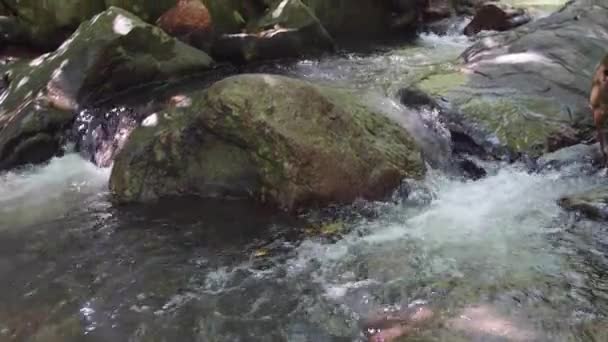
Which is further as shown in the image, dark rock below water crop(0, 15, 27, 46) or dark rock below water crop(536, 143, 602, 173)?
dark rock below water crop(0, 15, 27, 46)

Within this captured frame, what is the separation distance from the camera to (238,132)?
549 centimetres

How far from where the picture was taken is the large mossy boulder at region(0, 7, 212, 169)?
23.1 ft

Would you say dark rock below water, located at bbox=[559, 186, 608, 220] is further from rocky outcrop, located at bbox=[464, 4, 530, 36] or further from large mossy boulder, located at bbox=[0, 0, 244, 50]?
→ large mossy boulder, located at bbox=[0, 0, 244, 50]

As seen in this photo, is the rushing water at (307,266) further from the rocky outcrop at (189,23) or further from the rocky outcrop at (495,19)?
the rocky outcrop at (495,19)

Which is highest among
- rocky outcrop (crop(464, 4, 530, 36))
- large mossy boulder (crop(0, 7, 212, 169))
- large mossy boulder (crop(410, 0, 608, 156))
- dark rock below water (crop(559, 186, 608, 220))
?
large mossy boulder (crop(0, 7, 212, 169))

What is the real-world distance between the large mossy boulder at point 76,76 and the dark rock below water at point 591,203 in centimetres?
535

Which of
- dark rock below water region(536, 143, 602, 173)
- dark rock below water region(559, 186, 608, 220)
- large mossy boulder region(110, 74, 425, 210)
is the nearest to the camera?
dark rock below water region(559, 186, 608, 220)

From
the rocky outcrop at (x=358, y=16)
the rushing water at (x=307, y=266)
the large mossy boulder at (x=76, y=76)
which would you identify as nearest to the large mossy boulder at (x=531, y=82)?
the rushing water at (x=307, y=266)

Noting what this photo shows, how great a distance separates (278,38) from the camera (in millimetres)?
9750

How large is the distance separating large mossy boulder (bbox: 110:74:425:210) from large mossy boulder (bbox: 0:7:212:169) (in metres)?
1.66

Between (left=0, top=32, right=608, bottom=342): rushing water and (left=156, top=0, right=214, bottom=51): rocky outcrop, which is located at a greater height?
(left=156, top=0, right=214, bottom=51): rocky outcrop

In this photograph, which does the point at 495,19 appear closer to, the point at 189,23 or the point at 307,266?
the point at 189,23

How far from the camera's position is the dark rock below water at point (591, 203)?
191 inches

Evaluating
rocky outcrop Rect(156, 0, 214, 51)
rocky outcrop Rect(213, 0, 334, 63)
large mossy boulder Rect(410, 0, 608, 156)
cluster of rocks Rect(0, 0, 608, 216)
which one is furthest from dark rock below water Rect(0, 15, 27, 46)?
large mossy boulder Rect(410, 0, 608, 156)
